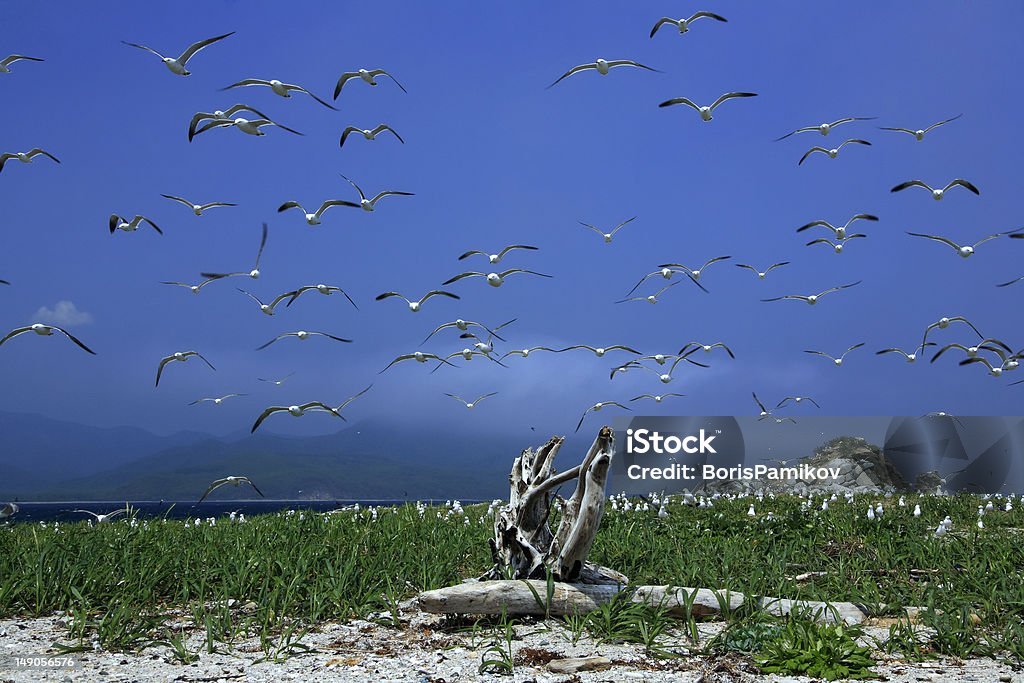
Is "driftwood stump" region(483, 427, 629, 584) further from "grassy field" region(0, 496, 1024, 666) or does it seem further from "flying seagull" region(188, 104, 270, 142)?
"flying seagull" region(188, 104, 270, 142)

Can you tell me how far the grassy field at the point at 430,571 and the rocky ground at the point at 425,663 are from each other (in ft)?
0.70

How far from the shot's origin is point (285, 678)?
236 inches

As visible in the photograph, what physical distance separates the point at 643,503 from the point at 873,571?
7.02 m

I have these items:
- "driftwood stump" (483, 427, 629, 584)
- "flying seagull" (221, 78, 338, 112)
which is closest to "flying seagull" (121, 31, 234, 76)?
"flying seagull" (221, 78, 338, 112)

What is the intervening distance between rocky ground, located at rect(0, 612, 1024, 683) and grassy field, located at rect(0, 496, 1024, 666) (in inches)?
8.3

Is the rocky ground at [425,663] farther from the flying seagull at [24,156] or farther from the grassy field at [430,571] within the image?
the flying seagull at [24,156]

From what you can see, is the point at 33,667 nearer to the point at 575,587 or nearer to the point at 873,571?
the point at 575,587

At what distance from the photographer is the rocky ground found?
603 cm

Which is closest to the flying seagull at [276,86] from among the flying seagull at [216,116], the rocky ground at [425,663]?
the flying seagull at [216,116]

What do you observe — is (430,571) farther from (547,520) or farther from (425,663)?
(425,663)

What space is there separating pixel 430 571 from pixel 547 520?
67.6 inches

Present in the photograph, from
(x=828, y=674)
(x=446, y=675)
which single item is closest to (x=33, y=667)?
(x=446, y=675)

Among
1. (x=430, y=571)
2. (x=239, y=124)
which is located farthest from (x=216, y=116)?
(x=430, y=571)

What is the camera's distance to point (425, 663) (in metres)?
6.37
